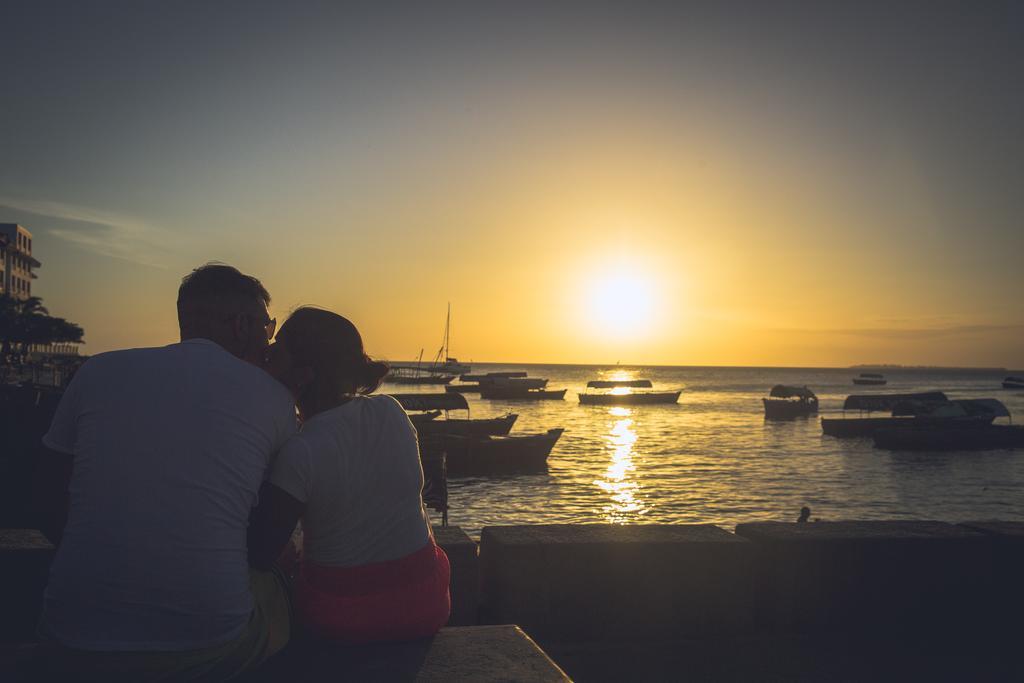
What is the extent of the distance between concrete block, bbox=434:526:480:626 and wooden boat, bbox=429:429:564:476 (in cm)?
2727

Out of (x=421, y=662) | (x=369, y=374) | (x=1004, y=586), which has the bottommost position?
(x=1004, y=586)

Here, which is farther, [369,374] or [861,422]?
Answer: [861,422]

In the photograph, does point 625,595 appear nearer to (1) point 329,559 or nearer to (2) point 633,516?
(1) point 329,559

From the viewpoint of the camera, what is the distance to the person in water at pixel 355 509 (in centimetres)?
251

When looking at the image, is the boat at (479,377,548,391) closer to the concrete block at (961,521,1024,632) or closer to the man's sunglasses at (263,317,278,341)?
the concrete block at (961,521,1024,632)

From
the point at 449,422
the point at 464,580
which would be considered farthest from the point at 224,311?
the point at 449,422

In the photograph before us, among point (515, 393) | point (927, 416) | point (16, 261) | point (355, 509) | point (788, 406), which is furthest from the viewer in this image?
point (515, 393)

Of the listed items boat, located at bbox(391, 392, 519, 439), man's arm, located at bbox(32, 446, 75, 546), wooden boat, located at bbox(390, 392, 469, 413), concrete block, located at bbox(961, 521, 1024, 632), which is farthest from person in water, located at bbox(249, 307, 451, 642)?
wooden boat, located at bbox(390, 392, 469, 413)

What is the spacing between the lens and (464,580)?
424 centimetres

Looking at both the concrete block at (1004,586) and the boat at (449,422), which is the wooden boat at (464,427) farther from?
A: the concrete block at (1004,586)

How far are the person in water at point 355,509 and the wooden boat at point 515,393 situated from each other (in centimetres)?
10042

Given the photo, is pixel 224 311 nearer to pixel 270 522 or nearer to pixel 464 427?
pixel 270 522

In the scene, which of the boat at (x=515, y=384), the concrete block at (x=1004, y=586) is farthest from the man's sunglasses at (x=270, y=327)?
the boat at (x=515, y=384)

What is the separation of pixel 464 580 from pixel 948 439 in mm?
48417
